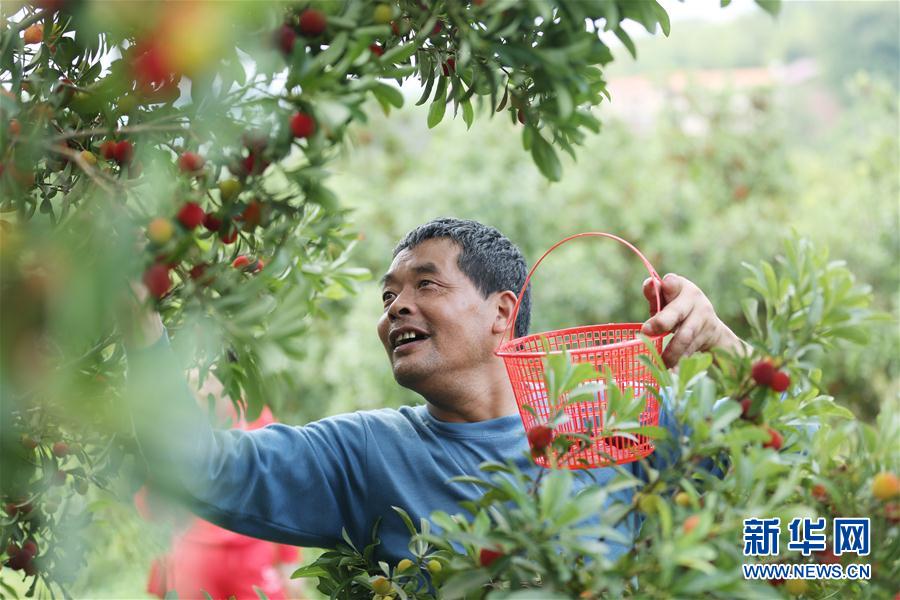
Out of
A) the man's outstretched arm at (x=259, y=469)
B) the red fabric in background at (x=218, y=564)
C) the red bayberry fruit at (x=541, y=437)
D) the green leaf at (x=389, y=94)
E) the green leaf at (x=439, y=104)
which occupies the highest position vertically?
the green leaf at (x=439, y=104)

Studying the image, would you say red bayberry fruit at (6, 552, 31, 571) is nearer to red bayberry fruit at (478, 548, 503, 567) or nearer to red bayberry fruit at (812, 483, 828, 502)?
red bayberry fruit at (478, 548, 503, 567)

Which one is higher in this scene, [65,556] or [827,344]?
[827,344]

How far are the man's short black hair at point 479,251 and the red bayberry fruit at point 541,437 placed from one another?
2.48 ft

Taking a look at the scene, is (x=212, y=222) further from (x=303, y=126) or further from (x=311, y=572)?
(x=311, y=572)

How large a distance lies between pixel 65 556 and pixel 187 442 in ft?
1.25

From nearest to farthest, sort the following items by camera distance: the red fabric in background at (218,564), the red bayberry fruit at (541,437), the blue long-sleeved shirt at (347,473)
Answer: the red bayberry fruit at (541,437), the blue long-sleeved shirt at (347,473), the red fabric in background at (218,564)

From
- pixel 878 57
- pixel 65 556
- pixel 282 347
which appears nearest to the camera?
pixel 282 347

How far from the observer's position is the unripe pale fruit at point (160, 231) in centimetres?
109

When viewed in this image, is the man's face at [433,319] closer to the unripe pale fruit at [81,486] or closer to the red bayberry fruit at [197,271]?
the unripe pale fruit at [81,486]

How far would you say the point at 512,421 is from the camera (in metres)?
1.97

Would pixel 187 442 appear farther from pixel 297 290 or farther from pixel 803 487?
pixel 803 487

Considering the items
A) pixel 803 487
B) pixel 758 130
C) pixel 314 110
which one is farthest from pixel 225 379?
pixel 758 130

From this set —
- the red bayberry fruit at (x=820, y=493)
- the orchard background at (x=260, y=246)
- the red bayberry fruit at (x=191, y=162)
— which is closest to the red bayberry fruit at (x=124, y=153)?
the orchard background at (x=260, y=246)

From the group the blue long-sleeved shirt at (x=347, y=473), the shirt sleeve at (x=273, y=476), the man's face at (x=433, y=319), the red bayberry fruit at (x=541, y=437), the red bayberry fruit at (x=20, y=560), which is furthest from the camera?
the man's face at (x=433, y=319)
